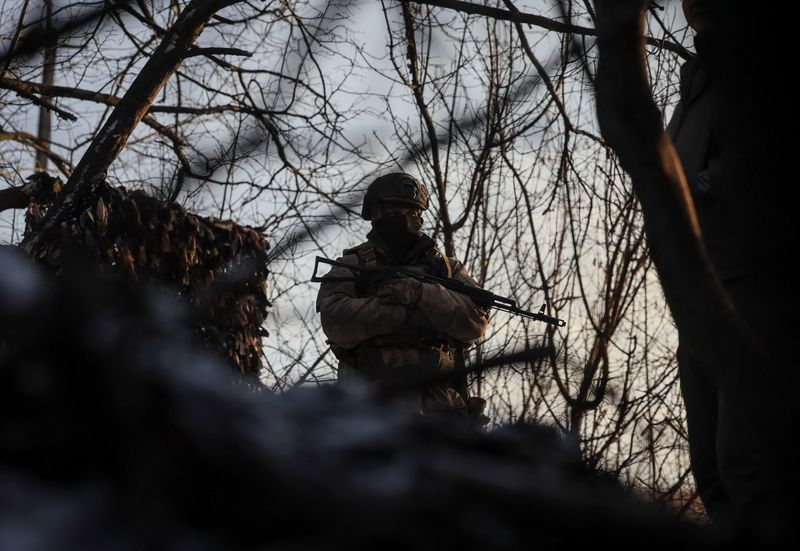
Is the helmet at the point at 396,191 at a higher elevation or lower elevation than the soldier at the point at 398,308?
higher

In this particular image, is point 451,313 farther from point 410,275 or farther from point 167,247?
point 167,247

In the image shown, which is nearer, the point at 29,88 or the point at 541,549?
the point at 541,549

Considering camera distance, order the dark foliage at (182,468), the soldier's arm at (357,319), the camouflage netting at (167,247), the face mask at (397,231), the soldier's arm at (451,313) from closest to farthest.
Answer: the dark foliage at (182,468) < the soldier's arm at (357,319) < the soldier's arm at (451,313) < the face mask at (397,231) < the camouflage netting at (167,247)

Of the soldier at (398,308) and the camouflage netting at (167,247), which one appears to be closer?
the soldier at (398,308)

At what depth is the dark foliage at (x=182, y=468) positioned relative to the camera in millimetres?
939

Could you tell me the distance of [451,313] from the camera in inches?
178

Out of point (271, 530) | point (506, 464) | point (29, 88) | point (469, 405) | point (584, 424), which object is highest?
point (29, 88)

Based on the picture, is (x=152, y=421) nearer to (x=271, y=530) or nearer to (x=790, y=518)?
(x=271, y=530)

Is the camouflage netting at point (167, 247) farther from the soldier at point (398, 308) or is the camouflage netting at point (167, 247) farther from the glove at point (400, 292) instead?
the glove at point (400, 292)

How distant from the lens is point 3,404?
98 centimetres

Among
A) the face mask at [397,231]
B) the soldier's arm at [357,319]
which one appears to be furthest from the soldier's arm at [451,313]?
the face mask at [397,231]

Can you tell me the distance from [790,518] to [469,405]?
10.3 ft

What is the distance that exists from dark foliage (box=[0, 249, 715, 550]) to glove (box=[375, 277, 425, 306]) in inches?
132

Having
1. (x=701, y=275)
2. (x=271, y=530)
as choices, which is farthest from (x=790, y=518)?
(x=271, y=530)
